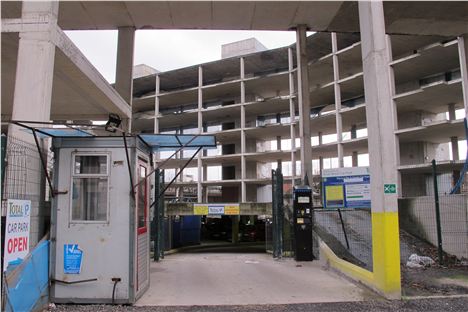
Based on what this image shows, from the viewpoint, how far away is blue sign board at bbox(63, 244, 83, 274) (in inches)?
281

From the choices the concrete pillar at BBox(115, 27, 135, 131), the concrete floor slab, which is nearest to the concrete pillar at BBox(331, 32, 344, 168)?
the concrete pillar at BBox(115, 27, 135, 131)

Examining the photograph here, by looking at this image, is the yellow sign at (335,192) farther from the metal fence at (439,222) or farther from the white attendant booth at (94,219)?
the white attendant booth at (94,219)

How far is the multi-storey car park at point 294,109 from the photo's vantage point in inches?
1145

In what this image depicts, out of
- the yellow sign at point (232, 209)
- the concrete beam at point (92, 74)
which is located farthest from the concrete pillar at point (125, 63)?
the yellow sign at point (232, 209)

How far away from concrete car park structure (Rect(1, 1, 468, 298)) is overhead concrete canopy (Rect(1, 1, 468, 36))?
1.4 inches

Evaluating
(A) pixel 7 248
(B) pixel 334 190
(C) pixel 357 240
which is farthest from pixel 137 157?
(C) pixel 357 240

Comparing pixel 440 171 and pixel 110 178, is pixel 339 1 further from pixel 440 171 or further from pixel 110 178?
pixel 440 171

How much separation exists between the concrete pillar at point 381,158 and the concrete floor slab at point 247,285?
617 millimetres

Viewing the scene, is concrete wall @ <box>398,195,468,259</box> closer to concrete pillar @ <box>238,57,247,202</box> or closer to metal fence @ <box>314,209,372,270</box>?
metal fence @ <box>314,209,372,270</box>

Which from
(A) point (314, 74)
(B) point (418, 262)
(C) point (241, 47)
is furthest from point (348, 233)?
(C) point (241, 47)

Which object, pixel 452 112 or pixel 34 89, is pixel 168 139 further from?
pixel 452 112

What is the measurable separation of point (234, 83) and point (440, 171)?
19919 mm

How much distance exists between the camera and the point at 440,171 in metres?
29.2

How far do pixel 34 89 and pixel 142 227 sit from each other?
3.01 m
